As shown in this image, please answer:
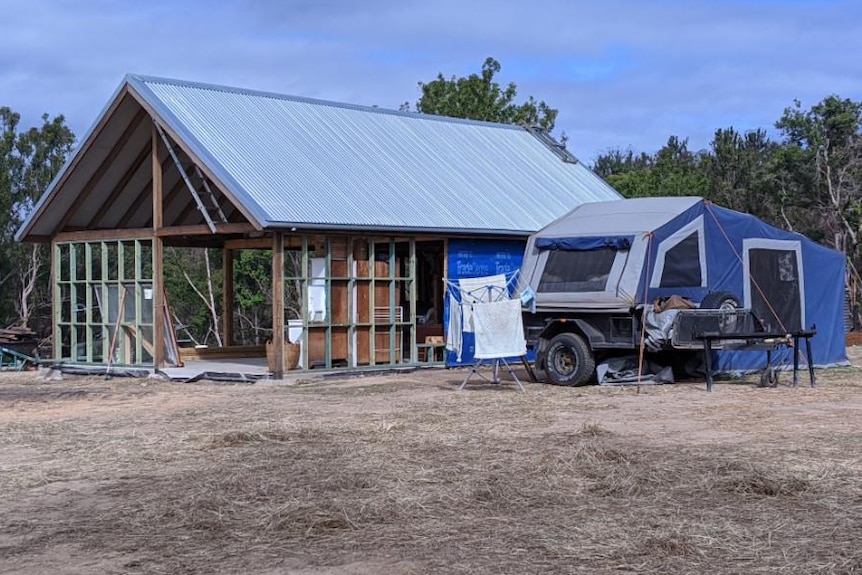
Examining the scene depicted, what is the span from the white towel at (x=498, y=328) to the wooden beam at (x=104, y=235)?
7.62 m

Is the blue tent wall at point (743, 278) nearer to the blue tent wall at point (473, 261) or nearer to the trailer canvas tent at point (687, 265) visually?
the trailer canvas tent at point (687, 265)

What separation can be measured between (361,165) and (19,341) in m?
9.20

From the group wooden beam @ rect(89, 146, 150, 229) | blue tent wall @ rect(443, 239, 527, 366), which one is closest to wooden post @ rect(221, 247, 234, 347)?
wooden beam @ rect(89, 146, 150, 229)

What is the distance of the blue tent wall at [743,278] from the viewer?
16875mm

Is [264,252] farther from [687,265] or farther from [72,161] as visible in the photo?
[687,265]

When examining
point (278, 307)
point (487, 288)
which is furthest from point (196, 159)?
point (487, 288)

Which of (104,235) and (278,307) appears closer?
(278,307)

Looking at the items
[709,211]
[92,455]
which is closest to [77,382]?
[92,455]

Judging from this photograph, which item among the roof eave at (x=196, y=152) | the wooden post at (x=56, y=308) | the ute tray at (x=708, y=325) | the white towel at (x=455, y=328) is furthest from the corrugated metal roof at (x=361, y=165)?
the ute tray at (x=708, y=325)

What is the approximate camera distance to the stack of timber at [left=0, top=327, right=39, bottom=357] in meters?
24.6

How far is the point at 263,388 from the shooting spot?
17469mm

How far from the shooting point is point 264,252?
101ft

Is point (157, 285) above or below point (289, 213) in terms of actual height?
below

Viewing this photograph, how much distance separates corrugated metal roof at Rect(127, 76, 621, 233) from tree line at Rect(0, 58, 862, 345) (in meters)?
7.45
